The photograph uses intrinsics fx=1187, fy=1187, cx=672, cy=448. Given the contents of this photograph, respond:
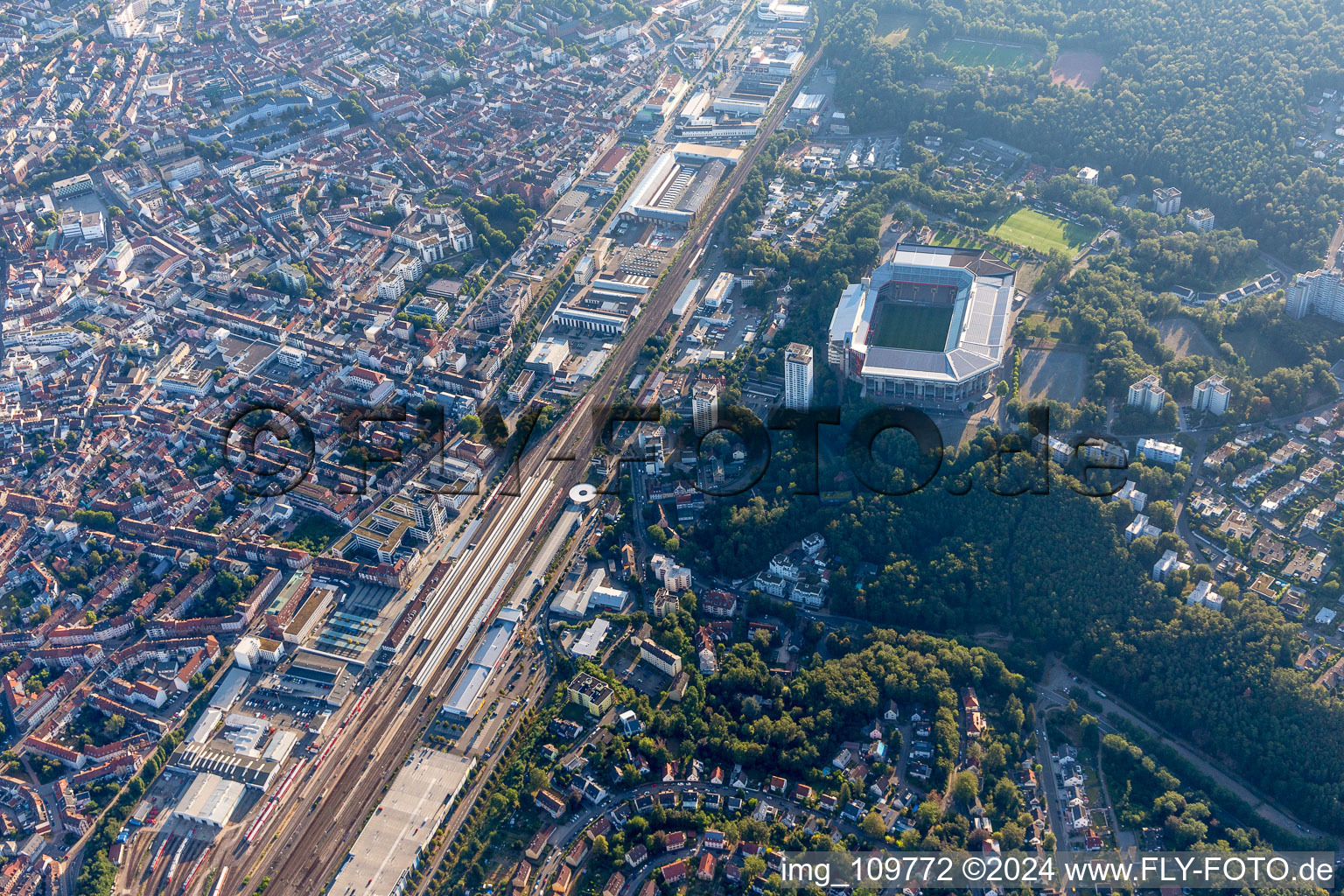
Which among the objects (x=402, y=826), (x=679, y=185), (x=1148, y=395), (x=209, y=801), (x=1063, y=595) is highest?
(x=1148, y=395)

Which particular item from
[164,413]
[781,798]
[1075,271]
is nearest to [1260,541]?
[1075,271]

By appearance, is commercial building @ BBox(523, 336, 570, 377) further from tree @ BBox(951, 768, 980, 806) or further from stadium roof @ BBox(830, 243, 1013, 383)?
tree @ BBox(951, 768, 980, 806)

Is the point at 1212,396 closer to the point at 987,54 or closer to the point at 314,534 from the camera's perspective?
the point at 987,54

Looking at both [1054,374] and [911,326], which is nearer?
[1054,374]

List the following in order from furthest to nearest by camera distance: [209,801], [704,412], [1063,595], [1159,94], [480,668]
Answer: [1159,94] → [704,412] → [1063,595] → [480,668] → [209,801]

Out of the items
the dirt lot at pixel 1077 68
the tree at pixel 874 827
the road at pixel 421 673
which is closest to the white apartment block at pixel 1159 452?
the tree at pixel 874 827

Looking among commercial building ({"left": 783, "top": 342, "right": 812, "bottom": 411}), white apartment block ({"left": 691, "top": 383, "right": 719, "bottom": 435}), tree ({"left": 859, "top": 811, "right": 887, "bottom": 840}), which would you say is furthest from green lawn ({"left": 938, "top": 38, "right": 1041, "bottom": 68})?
tree ({"left": 859, "top": 811, "right": 887, "bottom": 840})

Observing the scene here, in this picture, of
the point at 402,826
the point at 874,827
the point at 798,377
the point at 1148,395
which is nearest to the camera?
the point at 874,827

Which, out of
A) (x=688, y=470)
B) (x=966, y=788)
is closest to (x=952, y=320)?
(x=688, y=470)
